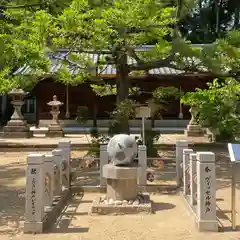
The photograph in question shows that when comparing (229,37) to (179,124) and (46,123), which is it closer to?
(179,124)

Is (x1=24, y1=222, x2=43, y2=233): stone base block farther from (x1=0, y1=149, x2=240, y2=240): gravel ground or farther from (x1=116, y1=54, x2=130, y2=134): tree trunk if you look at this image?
(x1=116, y1=54, x2=130, y2=134): tree trunk

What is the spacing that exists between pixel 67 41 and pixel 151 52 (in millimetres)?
2616

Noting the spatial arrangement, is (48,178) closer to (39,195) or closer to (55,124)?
(39,195)

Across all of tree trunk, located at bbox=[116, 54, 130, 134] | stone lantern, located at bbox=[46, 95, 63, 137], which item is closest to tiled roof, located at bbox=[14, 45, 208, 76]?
tree trunk, located at bbox=[116, 54, 130, 134]

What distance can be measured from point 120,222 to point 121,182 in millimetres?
887

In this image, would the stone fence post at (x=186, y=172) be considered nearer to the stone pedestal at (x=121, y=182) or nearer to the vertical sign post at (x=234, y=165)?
the stone pedestal at (x=121, y=182)

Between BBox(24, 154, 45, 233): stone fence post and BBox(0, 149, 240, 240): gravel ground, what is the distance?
0.63ft

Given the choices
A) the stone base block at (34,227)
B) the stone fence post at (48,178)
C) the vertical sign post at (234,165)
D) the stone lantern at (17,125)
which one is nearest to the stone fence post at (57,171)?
the stone fence post at (48,178)

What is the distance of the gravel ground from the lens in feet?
18.8

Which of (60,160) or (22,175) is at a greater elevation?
(60,160)

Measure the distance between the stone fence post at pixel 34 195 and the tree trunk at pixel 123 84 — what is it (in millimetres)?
6793

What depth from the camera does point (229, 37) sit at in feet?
34.3

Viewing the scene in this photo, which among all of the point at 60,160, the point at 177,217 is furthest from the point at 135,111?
the point at 177,217

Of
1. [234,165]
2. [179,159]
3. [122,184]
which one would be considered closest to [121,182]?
[122,184]
